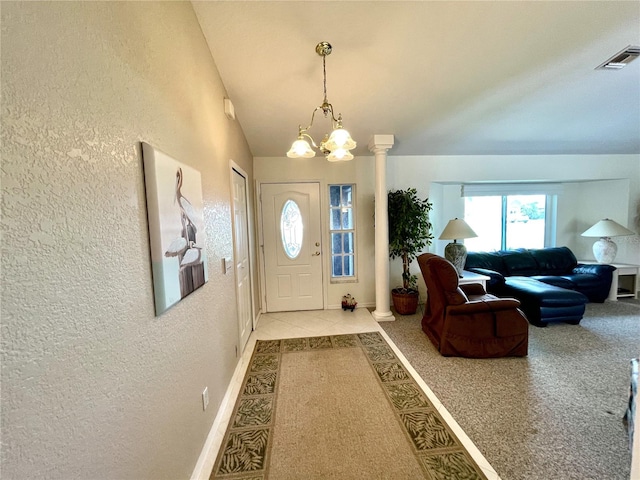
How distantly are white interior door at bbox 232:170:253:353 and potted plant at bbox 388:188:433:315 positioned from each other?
2.04 meters

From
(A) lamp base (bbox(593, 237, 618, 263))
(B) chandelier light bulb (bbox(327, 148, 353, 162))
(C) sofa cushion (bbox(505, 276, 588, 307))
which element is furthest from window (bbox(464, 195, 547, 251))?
(B) chandelier light bulb (bbox(327, 148, 353, 162))

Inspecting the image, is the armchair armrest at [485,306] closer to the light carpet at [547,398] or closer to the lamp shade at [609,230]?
the light carpet at [547,398]

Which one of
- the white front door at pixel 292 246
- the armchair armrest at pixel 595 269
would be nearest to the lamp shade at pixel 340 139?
the white front door at pixel 292 246

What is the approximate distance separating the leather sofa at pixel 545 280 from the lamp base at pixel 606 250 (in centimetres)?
30

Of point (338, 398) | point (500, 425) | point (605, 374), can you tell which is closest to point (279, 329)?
point (338, 398)

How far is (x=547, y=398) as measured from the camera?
191 cm

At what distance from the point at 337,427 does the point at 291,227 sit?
269 centimetres

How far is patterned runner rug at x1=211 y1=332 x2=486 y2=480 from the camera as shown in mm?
1422

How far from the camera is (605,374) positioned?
2.16m

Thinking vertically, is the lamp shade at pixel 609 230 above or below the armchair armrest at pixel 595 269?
above

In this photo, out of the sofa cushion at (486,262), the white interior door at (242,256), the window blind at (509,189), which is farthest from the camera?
the window blind at (509,189)

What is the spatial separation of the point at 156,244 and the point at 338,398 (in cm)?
173

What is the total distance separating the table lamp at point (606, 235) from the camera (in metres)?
3.88

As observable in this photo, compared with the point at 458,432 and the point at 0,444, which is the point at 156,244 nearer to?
the point at 0,444
